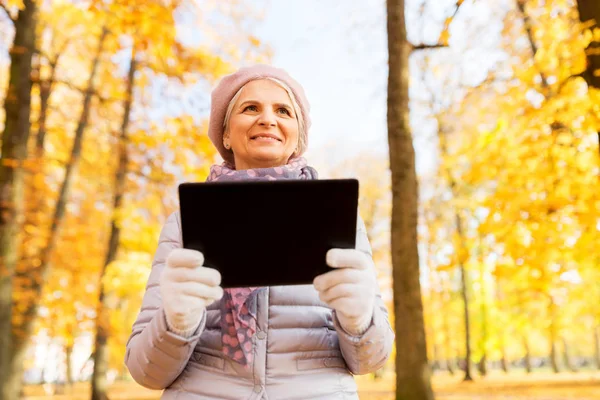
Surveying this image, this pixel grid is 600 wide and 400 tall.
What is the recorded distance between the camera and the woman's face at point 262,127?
6.76 feet

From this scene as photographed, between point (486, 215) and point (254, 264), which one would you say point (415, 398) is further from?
point (254, 264)

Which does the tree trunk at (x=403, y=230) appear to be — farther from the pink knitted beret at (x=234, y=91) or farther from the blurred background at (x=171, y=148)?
the pink knitted beret at (x=234, y=91)

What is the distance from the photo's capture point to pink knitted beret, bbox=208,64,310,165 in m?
2.14

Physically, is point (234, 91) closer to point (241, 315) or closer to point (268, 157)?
point (268, 157)

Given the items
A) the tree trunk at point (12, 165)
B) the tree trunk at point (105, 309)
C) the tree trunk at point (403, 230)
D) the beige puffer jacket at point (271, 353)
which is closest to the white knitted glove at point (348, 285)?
the beige puffer jacket at point (271, 353)

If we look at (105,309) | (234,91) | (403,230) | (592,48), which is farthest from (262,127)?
(105,309)

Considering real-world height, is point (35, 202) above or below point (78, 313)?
above

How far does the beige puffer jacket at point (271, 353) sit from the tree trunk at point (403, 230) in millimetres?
4617

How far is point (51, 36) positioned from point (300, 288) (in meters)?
13.2

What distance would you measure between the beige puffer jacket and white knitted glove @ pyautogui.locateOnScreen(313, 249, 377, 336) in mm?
111

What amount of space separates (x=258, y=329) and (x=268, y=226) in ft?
1.32

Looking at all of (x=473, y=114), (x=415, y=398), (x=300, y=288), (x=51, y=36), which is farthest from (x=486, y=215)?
(x=51, y=36)

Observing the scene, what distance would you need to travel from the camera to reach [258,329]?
69.3 inches

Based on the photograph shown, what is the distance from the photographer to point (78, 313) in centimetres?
1170
